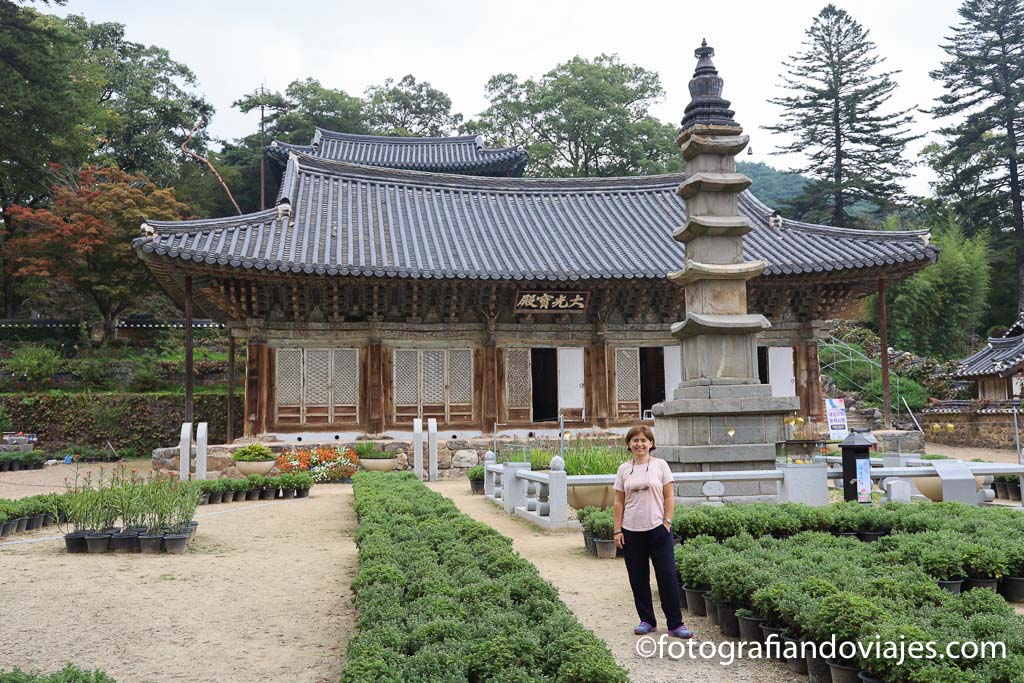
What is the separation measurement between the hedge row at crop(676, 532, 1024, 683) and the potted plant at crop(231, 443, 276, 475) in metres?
12.6

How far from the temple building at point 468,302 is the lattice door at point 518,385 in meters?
0.04

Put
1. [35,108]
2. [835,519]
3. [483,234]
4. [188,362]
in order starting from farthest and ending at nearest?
[35,108]
[483,234]
[188,362]
[835,519]

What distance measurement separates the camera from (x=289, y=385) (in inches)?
746

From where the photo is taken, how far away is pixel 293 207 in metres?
20.8

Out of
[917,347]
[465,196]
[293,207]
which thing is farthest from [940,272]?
[293,207]

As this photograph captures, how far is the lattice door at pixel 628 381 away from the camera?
20.8m

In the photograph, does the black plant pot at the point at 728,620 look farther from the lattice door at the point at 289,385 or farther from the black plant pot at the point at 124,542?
the lattice door at the point at 289,385

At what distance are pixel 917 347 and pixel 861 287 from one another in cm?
1390

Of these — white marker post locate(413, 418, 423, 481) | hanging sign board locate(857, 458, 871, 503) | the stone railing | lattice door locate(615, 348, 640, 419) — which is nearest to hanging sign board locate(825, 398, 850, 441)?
the stone railing

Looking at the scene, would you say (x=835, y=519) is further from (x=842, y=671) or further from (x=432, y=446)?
(x=432, y=446)

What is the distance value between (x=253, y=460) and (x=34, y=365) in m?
13.8

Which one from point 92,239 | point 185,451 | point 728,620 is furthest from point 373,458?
point 92,239

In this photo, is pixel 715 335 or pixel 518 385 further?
pixel 518 385

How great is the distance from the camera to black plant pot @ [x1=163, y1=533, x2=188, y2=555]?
852 cm
